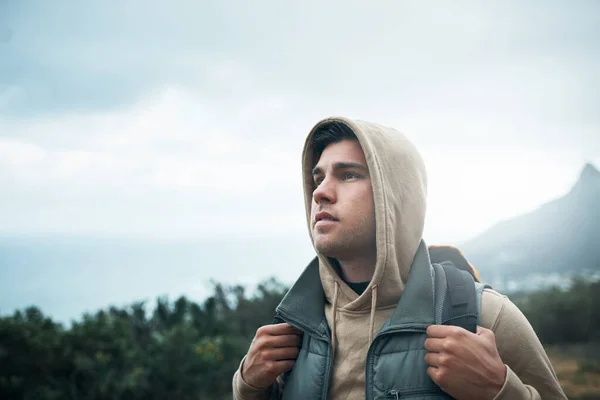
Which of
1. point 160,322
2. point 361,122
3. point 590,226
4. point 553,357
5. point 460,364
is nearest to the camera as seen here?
point 460,364

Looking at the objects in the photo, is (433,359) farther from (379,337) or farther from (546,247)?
(546,247)

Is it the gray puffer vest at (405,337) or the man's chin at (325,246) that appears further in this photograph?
the man's chin at (325,246)

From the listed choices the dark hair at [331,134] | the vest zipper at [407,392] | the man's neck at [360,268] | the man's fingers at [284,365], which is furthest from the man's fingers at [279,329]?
the dark hair at [331,134]

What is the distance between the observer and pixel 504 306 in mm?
2041

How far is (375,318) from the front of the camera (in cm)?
217

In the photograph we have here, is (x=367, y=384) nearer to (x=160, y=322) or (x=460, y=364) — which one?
(x=460, y=364)

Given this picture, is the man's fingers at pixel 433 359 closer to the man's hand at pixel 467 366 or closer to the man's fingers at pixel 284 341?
the man's hand at pixel 467 366

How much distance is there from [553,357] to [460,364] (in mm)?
9451

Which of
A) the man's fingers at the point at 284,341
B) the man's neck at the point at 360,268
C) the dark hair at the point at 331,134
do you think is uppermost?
the dark hair at the point at 331,134

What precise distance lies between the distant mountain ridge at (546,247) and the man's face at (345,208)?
12.7 metres

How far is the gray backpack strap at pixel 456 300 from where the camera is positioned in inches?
76.1

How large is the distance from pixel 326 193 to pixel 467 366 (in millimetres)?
974

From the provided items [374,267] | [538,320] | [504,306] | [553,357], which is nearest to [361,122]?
[374,267]

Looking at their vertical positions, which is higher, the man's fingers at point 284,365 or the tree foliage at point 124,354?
the man's fingers at point 284,365
